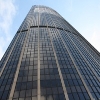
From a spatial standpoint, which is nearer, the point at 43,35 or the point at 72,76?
the point at 72,76

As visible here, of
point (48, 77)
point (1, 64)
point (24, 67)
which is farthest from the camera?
point (1, 64)

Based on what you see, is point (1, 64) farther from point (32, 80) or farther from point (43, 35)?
point (43, 35)

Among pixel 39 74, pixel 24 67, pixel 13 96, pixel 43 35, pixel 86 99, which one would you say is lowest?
pixel 86 99

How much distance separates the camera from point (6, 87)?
5925 centimetres

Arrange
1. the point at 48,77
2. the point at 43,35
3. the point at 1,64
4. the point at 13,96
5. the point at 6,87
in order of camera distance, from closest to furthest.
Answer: the point at 13,96
the point at 6,87
the point at 48,77
the point at 1,64
the point at 43,35

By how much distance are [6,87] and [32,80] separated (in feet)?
29.8

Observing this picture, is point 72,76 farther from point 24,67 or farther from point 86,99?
point 24,67

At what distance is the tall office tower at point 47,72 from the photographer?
56156mm

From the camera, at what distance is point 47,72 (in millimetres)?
67312

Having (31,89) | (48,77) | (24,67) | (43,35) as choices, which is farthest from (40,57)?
(43,35)

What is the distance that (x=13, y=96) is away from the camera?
54531 mm

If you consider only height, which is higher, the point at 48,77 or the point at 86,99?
the point at 48,77

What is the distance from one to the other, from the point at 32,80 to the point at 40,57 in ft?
59.6

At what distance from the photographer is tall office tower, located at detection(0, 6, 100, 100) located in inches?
2211
